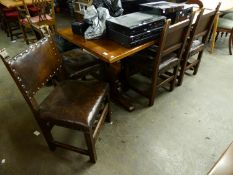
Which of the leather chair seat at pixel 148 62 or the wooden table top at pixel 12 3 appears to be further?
the wooden table top at pixel 12 3

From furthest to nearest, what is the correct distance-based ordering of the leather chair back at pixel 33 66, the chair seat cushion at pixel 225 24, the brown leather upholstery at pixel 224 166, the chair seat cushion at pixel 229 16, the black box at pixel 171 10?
the chair seat cushion at pixel 229 16 → the chair seat cushion at pixel 225 24 → the black box at pixel 171 10 → the leather chair back at pixel 33 66 → the brown leather upholstery at pixel 224 166

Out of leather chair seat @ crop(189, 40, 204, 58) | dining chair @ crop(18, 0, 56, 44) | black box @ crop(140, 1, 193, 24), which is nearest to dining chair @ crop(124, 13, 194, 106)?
black box @ crop(140, 1, 193, 24)

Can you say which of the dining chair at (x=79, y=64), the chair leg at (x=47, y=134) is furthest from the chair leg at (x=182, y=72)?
the chair leg at (x=47, y=134)

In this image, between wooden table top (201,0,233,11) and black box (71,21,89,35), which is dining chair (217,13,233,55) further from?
black box (71,21,89,35)

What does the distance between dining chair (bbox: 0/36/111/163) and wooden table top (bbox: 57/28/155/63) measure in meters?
0.25

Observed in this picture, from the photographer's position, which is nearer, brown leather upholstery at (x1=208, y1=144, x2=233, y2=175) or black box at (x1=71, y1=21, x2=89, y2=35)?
brown leather upholstery at (x1=208, y1=144, x2=233, y2=175)

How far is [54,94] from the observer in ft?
4.78

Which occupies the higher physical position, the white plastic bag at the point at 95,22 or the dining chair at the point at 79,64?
the white plastic bag at the point at 95,22

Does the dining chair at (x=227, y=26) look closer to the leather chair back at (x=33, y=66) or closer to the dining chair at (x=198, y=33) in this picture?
the dining chair at (x=198, y=33)

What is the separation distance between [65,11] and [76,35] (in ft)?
13.0

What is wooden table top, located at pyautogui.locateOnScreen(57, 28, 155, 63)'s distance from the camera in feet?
4.43

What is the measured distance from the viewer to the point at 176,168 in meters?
1.45

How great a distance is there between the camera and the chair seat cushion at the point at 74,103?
1.25m

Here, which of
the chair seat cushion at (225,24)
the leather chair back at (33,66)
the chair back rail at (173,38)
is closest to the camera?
the leather chair back at (33,66)
